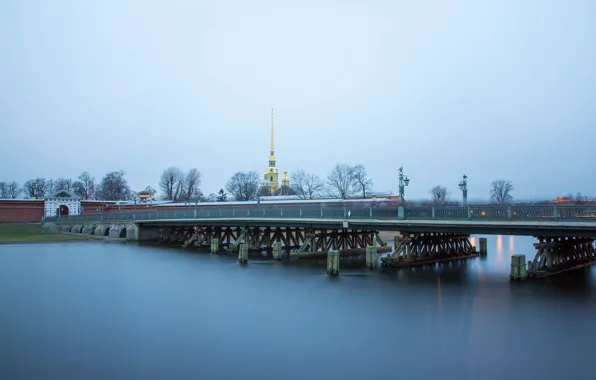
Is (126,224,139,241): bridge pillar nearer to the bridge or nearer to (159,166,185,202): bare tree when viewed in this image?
the bridge

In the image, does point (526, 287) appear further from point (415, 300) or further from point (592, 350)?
point (592, 350)

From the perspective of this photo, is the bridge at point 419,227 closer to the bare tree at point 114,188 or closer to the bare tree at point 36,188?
the bare tree at point 114,188

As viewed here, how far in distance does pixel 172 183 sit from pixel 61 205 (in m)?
30.5

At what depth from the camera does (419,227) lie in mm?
21328

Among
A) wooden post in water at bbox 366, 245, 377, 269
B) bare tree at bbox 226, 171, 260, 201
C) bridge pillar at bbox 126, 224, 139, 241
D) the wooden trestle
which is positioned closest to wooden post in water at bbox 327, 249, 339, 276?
wooden post in water at bbox 366, 245, 377, 269

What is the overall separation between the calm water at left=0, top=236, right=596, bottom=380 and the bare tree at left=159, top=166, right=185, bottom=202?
74162 millimetres

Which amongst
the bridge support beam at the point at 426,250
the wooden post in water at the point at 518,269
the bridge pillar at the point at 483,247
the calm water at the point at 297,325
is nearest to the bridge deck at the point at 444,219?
the bridge support beam at the point at 426,250

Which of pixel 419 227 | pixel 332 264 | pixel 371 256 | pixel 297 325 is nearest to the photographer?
pixel 297 325

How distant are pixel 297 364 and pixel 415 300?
7.55m

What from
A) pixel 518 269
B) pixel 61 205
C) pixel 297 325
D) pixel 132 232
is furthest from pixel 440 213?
pixel 61 205

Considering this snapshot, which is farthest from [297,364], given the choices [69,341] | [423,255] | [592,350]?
[423,255]

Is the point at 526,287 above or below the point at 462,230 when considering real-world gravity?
below

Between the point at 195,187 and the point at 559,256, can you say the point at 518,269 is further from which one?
the point at 195,187

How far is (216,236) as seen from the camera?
3819 centimetres
